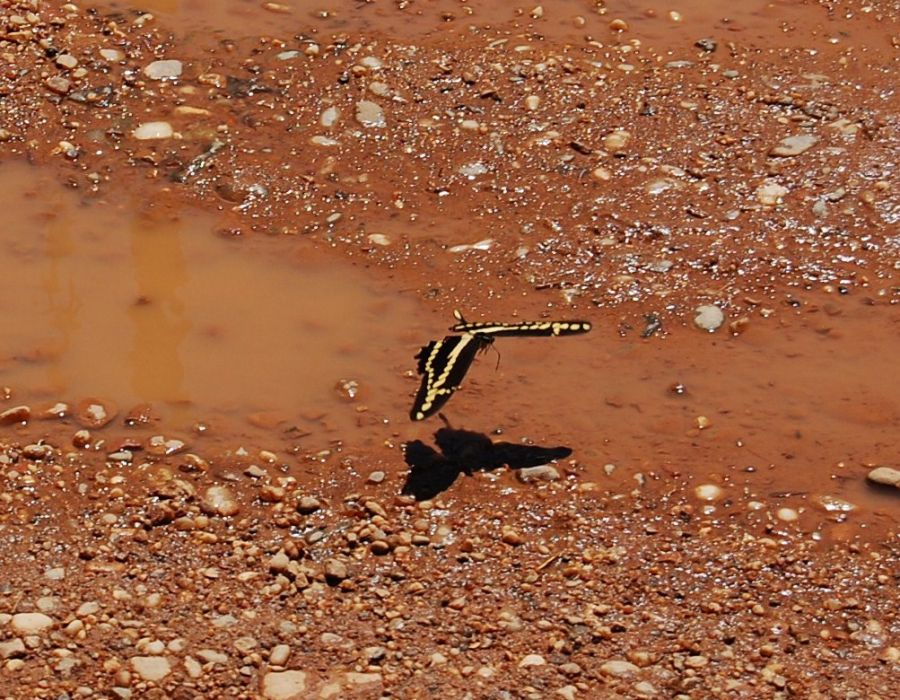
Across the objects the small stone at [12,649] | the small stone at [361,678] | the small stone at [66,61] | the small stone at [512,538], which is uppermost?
the small stone at [66,61]

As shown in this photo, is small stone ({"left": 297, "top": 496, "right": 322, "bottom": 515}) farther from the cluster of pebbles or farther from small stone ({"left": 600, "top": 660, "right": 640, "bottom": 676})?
small stone ({"left": 600, "top": 660, "right": 640, "bottom": 676})

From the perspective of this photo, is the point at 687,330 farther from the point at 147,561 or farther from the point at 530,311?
the point at 147,561

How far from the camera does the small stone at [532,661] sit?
514cm

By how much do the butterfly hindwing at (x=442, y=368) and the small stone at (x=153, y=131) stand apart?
106 inches

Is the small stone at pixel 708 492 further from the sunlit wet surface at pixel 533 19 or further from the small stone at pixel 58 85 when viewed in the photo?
the small stone at pixel 58 85

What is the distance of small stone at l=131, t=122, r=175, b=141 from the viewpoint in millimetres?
8023

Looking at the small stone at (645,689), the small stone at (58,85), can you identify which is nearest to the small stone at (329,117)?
the small stone at (58,85)

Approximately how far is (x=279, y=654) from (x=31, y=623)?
3.13 ft

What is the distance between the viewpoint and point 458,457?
20.0 ft

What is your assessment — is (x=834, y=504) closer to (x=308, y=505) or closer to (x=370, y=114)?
(x=308, y=505)

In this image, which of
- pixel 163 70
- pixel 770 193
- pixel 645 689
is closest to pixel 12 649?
pixel 645 689

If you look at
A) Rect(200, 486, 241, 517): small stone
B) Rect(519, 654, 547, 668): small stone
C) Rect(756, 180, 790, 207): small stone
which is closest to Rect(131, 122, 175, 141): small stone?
Rect(200, 486, 241, 517): small stone

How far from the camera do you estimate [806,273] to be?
715 centimetres

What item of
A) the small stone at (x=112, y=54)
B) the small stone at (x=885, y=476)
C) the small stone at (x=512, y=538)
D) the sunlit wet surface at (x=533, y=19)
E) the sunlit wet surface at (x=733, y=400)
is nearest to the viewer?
the small stone at (x=512, y=538)
